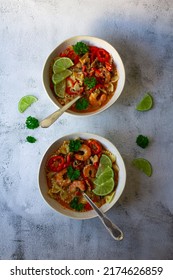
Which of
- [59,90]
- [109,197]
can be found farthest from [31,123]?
[109,197]

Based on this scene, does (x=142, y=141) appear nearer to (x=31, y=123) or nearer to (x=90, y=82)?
(x=90, y=82)

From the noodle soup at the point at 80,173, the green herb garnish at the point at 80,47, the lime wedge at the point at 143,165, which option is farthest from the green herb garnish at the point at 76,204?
the green herb garnish at the point at 80,47

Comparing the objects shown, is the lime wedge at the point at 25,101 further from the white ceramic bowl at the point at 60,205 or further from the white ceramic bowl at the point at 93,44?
the white ceramic bowl at the point at 60,205

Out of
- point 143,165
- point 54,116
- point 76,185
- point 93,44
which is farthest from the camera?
point 143,165

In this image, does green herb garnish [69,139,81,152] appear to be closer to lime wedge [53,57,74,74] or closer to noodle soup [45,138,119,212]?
noodle soup [45,138,119,212]

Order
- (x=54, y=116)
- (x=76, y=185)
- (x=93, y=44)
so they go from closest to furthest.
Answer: (x=54, y=116), (x=76, y=185), (x=93, y=44)
